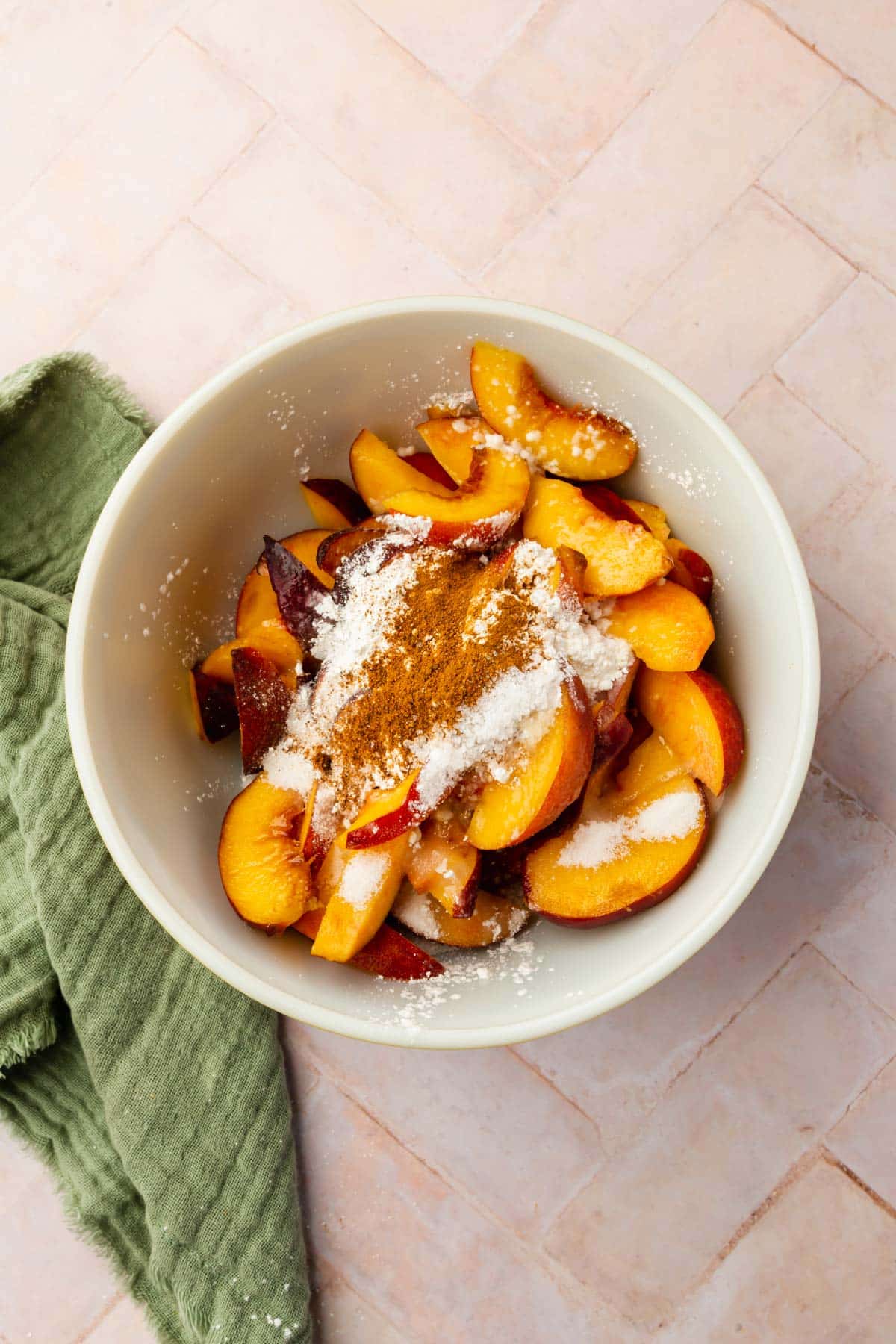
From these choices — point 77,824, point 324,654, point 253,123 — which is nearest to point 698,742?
point 324,654

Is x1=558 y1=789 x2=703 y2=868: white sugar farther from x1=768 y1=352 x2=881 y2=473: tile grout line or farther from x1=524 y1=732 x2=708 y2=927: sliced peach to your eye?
x1=768 y1=352 x2=881 y2=473: tile grout line

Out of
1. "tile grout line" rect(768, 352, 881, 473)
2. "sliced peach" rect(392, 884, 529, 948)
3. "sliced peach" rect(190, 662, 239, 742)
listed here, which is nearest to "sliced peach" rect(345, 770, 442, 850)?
"sliced peach" rect(392, 884, 529, 948)

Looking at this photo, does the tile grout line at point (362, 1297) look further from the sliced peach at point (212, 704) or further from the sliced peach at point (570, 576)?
the sliced peach at point (570, 576)

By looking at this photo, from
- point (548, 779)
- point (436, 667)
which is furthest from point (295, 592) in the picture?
point (548, 779)

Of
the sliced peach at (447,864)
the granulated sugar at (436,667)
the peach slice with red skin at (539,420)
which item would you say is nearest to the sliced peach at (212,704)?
the granulated sugar at (436,667)

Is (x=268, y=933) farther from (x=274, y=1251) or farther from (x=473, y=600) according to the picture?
(x=274, y=1251)

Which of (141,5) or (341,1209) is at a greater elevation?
(141,5)
